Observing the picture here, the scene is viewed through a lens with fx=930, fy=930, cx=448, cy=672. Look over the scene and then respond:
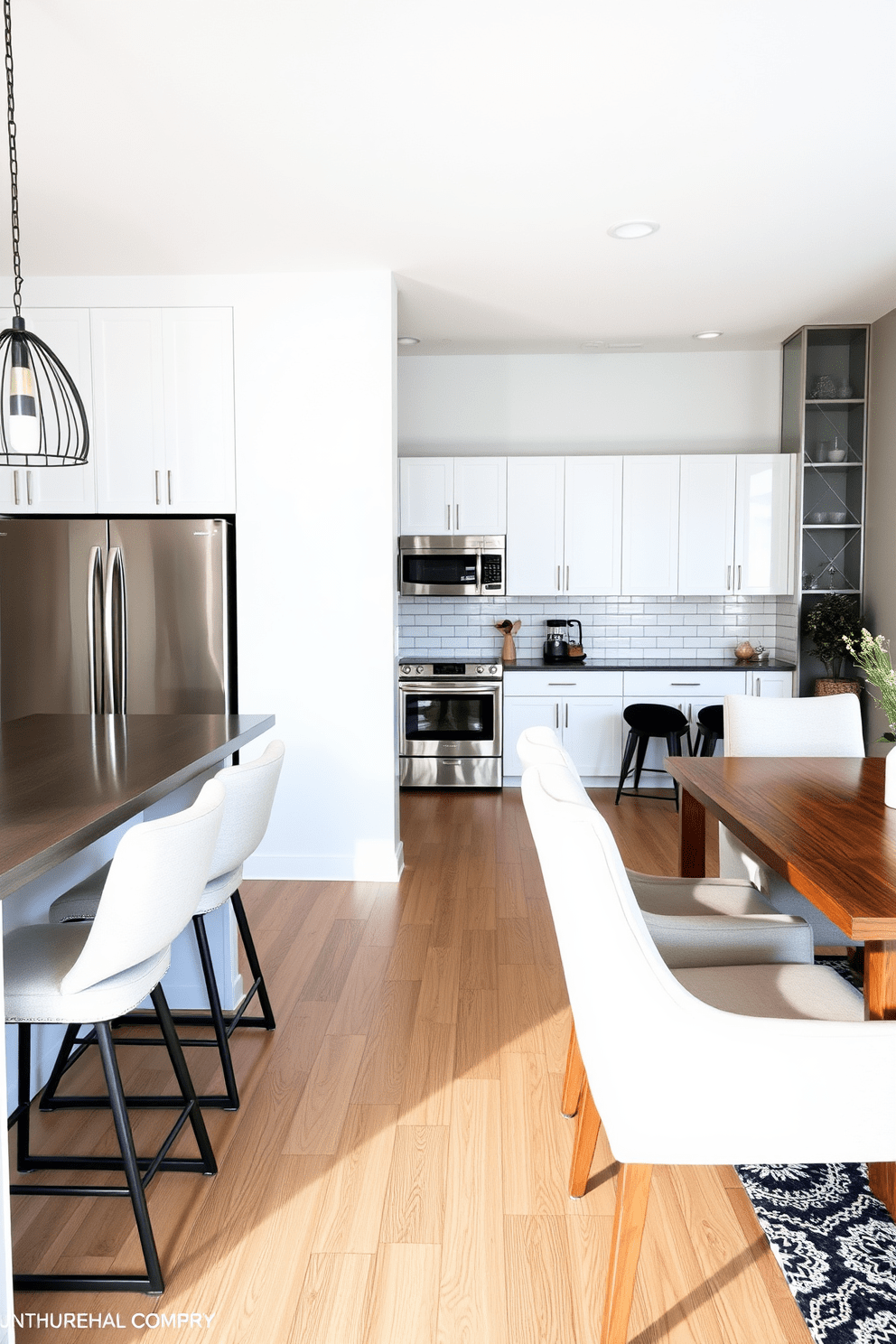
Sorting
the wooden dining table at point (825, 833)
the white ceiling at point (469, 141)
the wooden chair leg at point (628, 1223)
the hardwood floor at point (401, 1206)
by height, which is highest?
the white ceiling at point (469, 141)

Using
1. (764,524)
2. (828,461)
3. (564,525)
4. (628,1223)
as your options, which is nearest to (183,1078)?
(628,1223)

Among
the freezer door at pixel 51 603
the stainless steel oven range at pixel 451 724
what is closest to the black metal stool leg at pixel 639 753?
the stainless steel oven range at pixel 451 724

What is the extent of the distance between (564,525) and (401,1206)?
14.9 feet

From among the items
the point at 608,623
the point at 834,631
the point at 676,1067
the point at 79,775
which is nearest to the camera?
the point at 676,1067

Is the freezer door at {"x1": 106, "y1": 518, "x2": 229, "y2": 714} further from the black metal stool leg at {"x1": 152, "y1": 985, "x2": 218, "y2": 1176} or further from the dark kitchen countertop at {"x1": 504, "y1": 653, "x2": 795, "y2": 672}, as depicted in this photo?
Result: the black metal stool leg at {"x1": 152, "y1": 985, "x2": 218, "y2": 1176}

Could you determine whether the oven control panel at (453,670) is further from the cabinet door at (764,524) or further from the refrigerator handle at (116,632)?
the refrigerator handle at (116,632)

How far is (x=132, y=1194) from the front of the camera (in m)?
1.68

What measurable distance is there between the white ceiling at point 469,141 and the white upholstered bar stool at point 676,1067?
6.81ft

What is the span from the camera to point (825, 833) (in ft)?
6.64

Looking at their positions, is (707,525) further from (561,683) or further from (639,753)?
(639,753)

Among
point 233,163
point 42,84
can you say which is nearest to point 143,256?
point 233,163

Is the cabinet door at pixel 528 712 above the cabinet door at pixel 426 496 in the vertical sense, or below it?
below

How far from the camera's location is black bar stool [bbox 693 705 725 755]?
5332mm

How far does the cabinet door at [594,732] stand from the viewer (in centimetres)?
592
